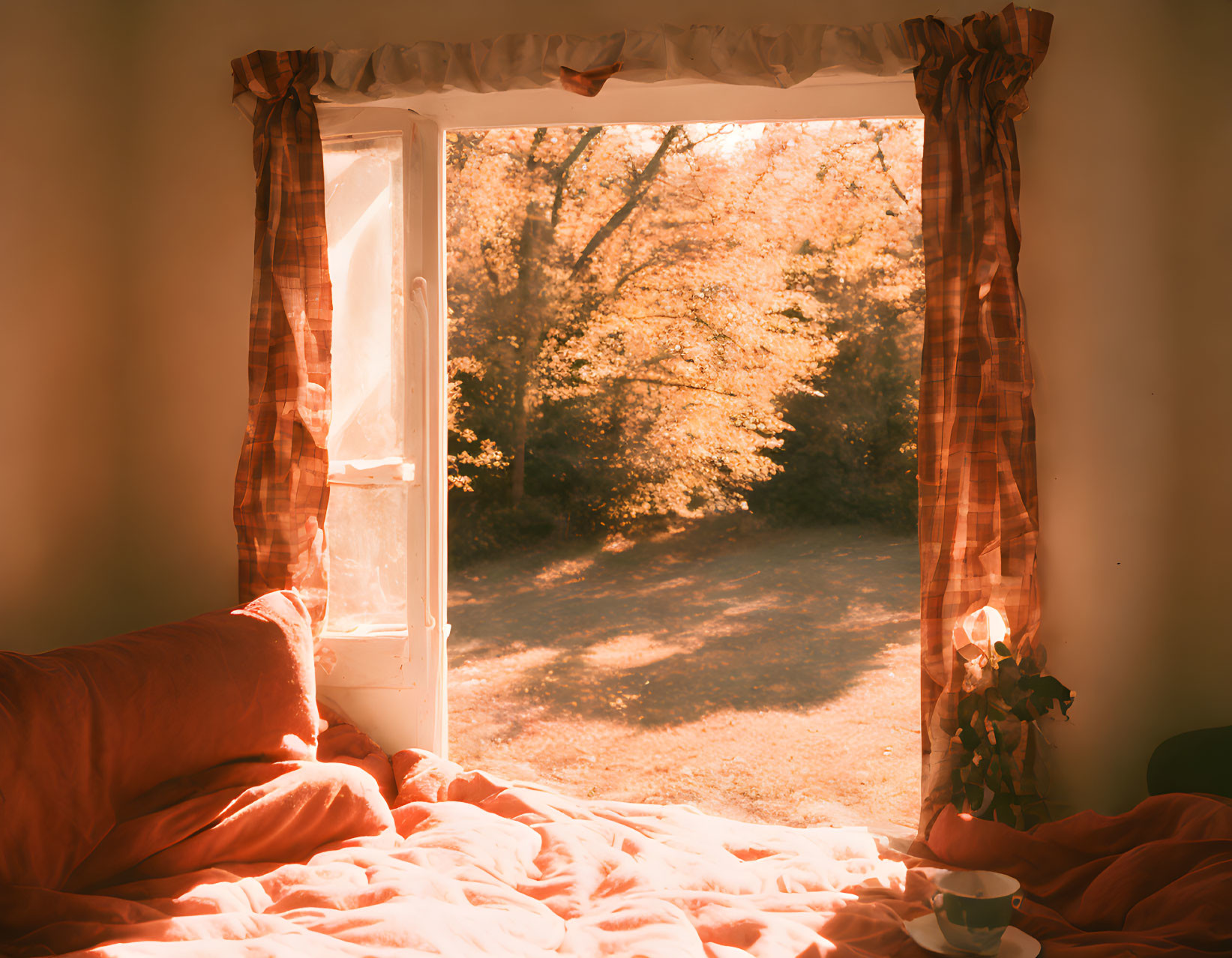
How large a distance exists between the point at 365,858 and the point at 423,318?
127 cm

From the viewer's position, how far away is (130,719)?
4.41ft

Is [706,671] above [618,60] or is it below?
below

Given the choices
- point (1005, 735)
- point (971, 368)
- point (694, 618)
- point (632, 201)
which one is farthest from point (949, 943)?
point (632, 201)

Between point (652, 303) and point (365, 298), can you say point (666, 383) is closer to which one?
point (652, 303)

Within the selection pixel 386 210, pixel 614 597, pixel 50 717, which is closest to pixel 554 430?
pixel 614 597

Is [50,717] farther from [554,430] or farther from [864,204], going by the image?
[864,204]

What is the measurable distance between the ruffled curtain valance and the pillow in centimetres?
130

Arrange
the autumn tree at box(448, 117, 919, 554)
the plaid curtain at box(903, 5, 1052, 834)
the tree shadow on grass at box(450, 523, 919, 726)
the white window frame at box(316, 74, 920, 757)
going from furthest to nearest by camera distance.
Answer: the autumn tree at box(448, 117, 919, 554) < the tree shadow on grass at box(450, 523, 919, 726) < the white window frame at box(316, 74, 920, 757) < the plaid curtain at box(903, 5, 1052, 834)

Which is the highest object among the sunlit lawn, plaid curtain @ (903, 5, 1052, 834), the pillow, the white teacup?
plaid curtain @ (903, 5, 1052, 834)

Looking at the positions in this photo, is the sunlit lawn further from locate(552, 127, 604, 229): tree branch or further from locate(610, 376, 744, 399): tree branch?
locate(552, 127, 604, 229): tree branch

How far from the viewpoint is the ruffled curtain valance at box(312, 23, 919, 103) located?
6.08 feet

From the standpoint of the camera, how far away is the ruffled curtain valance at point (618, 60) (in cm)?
185

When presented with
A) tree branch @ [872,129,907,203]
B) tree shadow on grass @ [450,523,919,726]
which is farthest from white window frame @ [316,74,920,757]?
tree branch @ [872,129,907,203]

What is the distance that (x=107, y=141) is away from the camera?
2.12m
